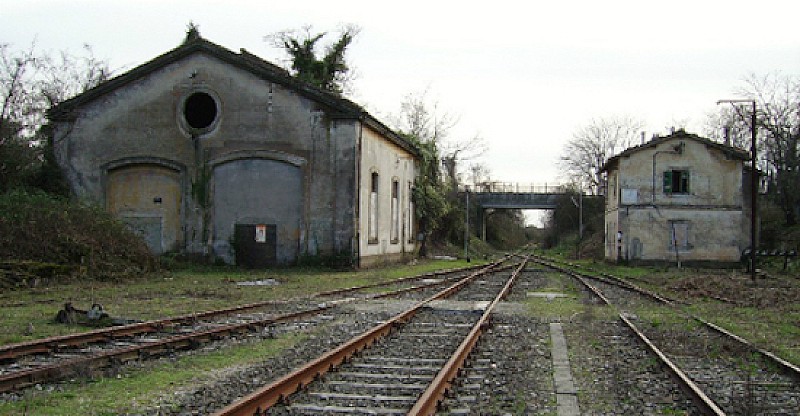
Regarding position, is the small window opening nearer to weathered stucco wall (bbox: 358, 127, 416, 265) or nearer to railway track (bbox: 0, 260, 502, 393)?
weathered stucco wall (bbox: 358, 127, 416, 265)

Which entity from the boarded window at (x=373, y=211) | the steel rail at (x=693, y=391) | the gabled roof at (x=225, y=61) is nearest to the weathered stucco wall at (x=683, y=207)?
the boarded window at (x=373, y=211)

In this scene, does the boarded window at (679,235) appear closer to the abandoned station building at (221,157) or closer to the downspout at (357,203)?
the abandoned station building at (221,157)

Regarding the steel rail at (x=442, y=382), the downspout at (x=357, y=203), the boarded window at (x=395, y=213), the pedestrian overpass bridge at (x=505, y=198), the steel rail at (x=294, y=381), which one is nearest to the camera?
the steel rail at (x=294, y=381)

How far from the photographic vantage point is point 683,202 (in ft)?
128

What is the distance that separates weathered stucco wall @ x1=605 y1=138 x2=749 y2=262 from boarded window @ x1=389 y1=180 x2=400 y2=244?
456 inches

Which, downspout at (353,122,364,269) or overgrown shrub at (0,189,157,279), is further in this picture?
downspout at (353,122,364,269)

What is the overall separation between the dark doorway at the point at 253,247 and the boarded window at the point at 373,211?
4076mm

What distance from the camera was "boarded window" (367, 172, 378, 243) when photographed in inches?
1214

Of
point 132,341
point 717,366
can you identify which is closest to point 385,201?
point 132,341

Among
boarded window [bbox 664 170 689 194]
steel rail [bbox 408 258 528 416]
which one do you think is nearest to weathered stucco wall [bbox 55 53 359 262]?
steel rail [bbox 408 258 528 416]

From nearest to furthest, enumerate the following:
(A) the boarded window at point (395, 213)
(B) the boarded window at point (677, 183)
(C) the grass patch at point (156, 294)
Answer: (C) the grass patch at point (156, 294) → (A) the boarded window at point (395, 213) → (B) the boarded window at point (677, 183)

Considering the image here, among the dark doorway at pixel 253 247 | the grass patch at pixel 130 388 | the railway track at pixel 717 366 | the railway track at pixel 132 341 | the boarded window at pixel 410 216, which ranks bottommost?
the railway track at pixel 717 366

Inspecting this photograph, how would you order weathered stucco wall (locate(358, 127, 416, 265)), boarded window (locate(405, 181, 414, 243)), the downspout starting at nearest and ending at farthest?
the downspout
weathered stucco wall (locate(358, 127, 416, 265))
boarded window (locate(405, 181, 414, 243))

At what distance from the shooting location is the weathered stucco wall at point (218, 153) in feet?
92.1
